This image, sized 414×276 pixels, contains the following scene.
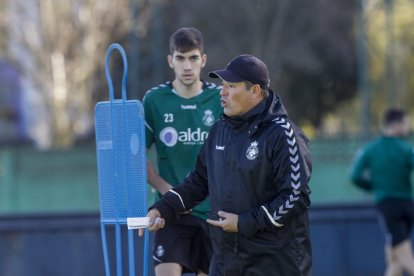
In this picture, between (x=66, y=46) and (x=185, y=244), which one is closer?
(x=185, y=244)

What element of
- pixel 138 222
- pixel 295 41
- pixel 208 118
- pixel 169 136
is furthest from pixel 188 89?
pixel 295 41

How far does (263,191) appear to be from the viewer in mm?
5883

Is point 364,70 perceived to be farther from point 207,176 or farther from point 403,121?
point 207,176

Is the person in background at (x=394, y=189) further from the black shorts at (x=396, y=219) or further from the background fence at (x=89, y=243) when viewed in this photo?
the background fence at (x=89, y=243)

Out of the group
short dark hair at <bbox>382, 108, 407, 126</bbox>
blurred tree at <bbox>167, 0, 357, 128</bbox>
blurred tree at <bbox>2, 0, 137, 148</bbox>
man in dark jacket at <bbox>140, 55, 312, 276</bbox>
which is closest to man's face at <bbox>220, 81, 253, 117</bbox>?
man in dark jacket at <bbox>140, 55, 312, 276</bbox>

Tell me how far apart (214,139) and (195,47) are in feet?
3.67

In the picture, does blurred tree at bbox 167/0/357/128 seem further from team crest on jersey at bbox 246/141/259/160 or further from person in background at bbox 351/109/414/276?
team crest on jersey at bbox 246/141/259/160

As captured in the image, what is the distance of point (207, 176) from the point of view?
6.30 m

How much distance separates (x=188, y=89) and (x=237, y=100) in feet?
4.68

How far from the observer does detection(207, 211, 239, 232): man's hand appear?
5820 mm

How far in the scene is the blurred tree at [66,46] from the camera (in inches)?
1249

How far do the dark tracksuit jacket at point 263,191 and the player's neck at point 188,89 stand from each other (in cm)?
126

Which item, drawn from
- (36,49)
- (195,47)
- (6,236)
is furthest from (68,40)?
(195,47)

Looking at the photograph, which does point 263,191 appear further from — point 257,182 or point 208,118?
point 208,118
